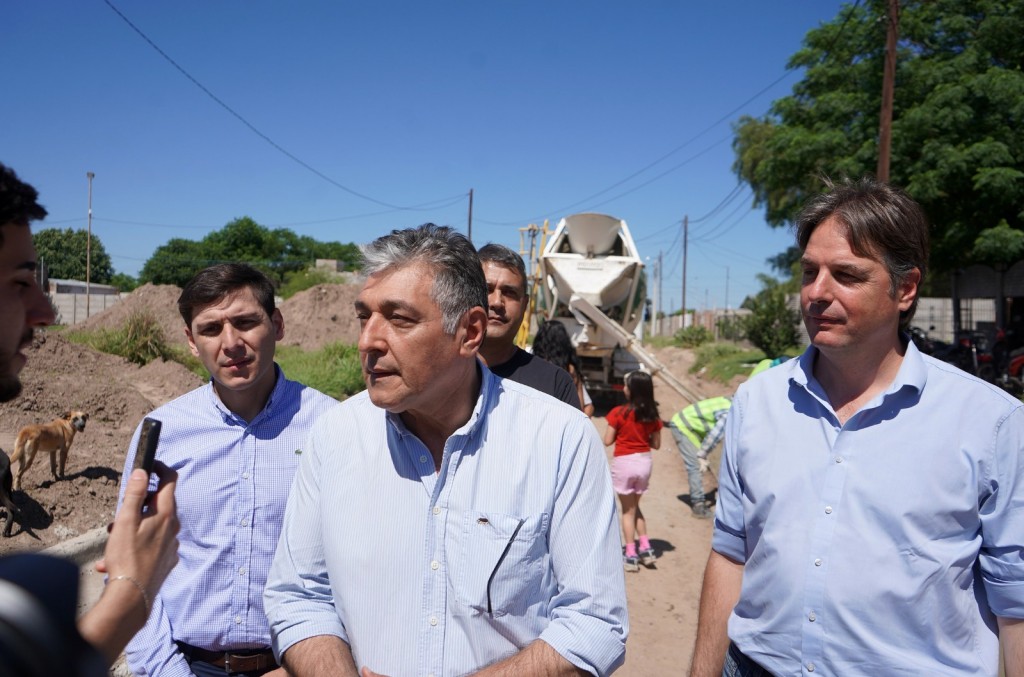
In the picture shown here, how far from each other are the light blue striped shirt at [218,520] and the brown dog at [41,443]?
2.99 m

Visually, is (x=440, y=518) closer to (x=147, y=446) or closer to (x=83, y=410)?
(x=147, y=446)

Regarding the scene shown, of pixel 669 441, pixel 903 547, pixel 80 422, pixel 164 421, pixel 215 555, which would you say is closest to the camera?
pixel 903 547

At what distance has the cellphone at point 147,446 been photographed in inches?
63.9

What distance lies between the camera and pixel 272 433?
256cm

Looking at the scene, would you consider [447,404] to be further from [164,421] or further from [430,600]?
[164,421]

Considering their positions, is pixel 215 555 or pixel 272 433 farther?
pixel 272 433

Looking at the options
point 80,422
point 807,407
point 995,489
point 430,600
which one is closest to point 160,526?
point 430,600

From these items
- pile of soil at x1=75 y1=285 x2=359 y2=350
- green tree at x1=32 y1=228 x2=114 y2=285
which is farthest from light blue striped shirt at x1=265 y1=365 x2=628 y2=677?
green tree at x1=32 y1=228 x2=114 y2=285

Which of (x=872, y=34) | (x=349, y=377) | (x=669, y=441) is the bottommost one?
(x=669, y=441)

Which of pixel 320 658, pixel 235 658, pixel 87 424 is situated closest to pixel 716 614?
pixel 320 658

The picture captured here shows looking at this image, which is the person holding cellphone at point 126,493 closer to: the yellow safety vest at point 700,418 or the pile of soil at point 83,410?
the pile of soil at point 83,410

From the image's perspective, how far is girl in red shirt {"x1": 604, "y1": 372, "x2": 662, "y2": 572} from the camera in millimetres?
5992

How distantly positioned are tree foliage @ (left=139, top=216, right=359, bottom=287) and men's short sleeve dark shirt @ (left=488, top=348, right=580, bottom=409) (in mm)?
52348

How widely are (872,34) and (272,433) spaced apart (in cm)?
1931
